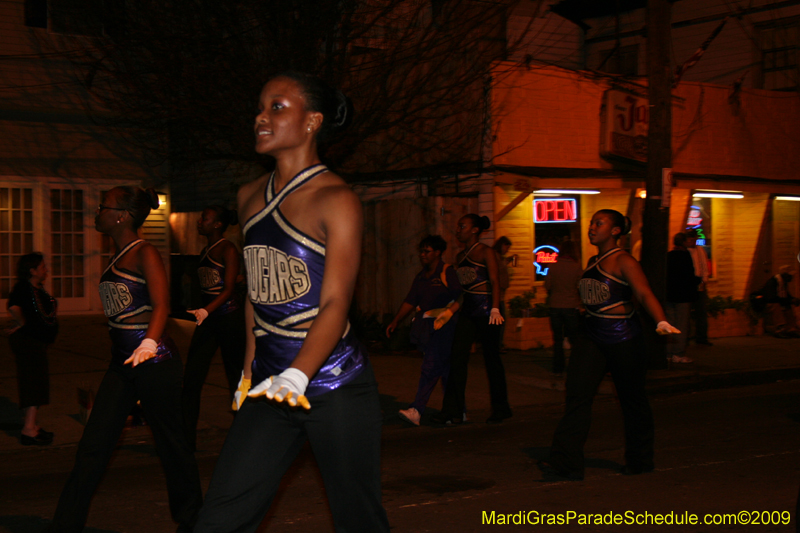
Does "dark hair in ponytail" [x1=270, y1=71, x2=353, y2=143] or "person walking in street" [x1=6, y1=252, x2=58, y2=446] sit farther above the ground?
"dark hair in ponytail" [x1=270, y1=71, x2=353, y2=143]

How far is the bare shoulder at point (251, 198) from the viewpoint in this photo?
3111 millimetres

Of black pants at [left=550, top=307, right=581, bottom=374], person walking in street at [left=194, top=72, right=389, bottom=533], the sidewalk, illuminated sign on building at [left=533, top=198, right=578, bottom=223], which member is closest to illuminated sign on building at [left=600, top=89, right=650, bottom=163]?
illuminated sign on building at [left=533, top=198, right=578, bottom=223]

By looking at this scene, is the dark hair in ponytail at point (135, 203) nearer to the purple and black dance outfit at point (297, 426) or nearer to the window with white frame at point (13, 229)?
the purple and black dance outfit at point (297, 426)

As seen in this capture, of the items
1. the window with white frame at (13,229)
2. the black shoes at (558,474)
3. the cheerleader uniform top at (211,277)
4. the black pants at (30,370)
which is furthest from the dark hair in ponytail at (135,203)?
the window with white frame at (13,229)

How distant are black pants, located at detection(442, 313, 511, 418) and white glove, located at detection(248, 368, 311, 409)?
19.0 ft

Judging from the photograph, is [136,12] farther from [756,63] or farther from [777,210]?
[756,63]

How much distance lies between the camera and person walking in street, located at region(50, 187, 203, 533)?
14.8 ft

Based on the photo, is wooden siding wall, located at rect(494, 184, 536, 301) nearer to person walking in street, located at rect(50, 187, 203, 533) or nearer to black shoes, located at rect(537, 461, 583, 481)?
black shoes, located at rect(537, 461, 583, 481)

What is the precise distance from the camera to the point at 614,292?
20.3 ft

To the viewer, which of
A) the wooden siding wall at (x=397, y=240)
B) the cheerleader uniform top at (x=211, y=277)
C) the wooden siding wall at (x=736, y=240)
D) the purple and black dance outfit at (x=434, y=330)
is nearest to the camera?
the cheerleader uniform top at (x=211, y=277)

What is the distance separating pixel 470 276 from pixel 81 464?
4767 millimetres

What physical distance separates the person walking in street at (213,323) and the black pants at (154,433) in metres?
2.24

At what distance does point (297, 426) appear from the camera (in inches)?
116

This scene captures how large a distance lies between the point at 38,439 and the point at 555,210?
31.5ft
